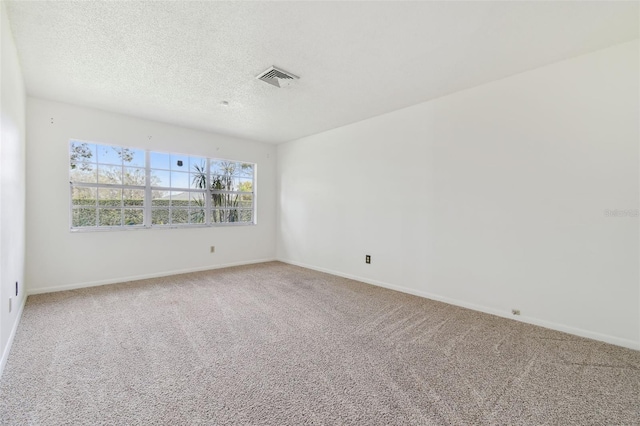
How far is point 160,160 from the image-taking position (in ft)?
14.3

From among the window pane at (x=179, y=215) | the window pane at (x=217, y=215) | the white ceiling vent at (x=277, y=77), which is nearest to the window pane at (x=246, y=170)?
the window pane at (x=217, y=215)

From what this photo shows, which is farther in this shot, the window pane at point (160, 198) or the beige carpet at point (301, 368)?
the window pane at point (160, 198)

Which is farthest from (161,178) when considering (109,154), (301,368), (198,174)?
(301,368)

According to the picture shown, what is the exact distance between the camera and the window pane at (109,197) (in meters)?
3.86

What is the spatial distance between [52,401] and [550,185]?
3.96m

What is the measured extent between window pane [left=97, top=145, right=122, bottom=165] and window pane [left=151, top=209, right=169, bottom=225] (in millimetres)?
854

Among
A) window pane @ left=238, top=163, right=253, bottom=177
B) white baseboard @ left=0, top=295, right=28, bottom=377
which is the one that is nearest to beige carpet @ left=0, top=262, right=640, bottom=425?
white baseboard @ left=0, top=295, right=28, bottom=377

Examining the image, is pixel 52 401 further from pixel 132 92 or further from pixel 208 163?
pixel 208 163

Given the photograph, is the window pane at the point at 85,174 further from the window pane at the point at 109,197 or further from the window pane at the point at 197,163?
the window pane at the point at 197,163

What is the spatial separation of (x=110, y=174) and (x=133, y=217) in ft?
2.22

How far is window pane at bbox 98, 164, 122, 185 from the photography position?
152 inches

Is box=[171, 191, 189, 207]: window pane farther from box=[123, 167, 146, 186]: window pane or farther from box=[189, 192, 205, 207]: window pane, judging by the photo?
box=[123, 167, 146, 186]: window pane

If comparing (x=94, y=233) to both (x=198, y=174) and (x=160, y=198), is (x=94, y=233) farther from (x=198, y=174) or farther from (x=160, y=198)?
(x=198, y=174)

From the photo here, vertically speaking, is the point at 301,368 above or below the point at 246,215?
below
